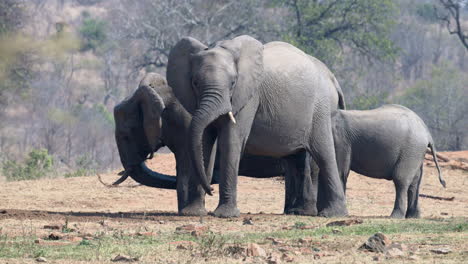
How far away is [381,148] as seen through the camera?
14.3 meters

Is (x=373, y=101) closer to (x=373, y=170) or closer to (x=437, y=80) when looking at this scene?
(x=437, y=80)

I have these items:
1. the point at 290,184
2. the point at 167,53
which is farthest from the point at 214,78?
the point at 167,53

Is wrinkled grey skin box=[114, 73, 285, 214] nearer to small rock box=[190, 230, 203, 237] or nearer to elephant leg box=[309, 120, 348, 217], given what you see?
elephant leg box=[309, 120, 348, 217]

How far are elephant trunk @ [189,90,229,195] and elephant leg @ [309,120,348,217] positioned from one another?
1979 millimetres

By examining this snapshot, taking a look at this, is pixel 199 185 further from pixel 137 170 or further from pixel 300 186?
pixel 300 186

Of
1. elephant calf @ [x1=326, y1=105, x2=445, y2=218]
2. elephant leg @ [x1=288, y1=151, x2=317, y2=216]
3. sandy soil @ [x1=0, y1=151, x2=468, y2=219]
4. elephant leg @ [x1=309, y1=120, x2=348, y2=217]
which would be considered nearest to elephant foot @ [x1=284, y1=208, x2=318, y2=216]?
elephant leg @ [x1=288, y1=151, x2=317, y2=216]

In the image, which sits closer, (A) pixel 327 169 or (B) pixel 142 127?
(B) pixel 142 127

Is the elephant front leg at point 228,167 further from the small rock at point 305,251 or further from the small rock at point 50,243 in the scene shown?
the small rock at point 305,251

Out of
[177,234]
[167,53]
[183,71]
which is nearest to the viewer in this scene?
[177,234]

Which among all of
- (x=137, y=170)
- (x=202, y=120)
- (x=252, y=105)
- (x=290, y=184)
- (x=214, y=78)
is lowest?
(x=290, y=184)

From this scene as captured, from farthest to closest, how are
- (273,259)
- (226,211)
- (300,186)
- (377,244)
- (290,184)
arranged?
(290,184) → (300,186) → (226,211) → (377,244) → (273,259)

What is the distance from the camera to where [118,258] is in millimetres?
7898

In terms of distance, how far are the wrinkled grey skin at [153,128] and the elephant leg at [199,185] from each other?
2.1 inches

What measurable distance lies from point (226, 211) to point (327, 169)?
1.92m
